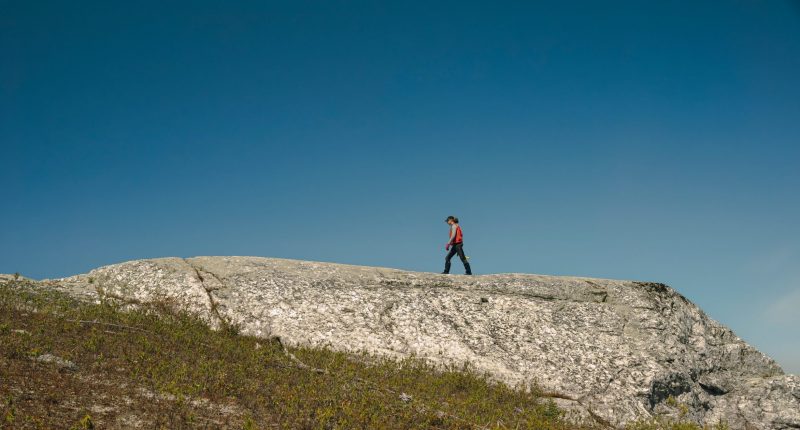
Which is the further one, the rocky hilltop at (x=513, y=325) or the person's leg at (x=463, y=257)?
the person's leg at (x=463, y=257)

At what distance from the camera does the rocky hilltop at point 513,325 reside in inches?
845

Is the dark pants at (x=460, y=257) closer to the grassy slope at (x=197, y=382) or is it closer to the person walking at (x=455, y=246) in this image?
the person walking at (x=455, y=246)

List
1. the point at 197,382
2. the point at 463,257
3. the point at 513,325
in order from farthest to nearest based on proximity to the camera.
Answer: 1. the point at 463,257
2. the point at 513,325
3. the point at 197,382

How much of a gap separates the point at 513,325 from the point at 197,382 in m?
12.9

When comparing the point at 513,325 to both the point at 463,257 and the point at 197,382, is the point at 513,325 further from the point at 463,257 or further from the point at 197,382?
the point at 197,382

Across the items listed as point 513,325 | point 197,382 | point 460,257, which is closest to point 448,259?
point 460,257

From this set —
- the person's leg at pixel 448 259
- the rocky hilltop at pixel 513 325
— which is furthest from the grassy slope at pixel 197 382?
the person's leg at pixel 448 259

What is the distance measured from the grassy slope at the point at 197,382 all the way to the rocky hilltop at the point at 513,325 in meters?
1.15

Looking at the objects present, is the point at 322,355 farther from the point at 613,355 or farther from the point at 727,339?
the point at 727,339

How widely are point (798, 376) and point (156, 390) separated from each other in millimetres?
26294

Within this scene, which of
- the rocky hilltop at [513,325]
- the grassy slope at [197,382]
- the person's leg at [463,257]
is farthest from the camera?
the person's leg at [463,257]

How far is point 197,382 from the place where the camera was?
15617 mm

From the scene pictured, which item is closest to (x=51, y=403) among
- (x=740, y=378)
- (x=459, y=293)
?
(x=459, y=293)

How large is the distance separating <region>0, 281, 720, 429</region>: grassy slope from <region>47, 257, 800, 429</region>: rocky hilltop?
1.15 metres
